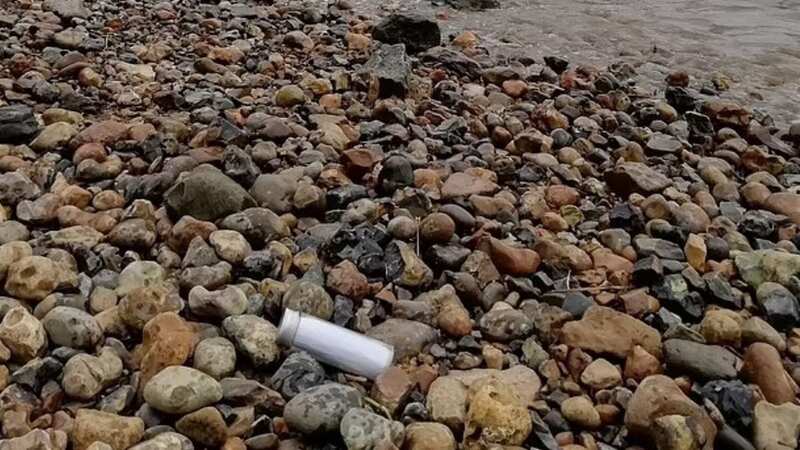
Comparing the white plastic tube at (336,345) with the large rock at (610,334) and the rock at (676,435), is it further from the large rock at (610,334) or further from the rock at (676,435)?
the rock at (676,435)

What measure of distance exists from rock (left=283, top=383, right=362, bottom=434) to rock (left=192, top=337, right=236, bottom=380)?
267 mm

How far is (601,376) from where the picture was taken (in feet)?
8.05

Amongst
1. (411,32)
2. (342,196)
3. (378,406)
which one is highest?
(411,32)

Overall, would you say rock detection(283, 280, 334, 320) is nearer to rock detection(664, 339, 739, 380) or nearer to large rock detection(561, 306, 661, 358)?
large rock detection(561, 306, 661, 358)

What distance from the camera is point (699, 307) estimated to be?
113 inches

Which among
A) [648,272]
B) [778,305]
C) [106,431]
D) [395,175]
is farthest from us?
[395,175]

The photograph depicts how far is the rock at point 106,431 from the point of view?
2029mm

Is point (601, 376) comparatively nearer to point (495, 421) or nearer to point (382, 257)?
point (495, 421)

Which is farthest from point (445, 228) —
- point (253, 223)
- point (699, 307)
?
point (699, 307)

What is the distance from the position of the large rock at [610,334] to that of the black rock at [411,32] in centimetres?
372

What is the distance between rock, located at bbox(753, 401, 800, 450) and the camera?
7.28 ft

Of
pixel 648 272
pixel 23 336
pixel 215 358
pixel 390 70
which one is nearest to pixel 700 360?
pixel 648 272

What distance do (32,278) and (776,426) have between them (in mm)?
2474

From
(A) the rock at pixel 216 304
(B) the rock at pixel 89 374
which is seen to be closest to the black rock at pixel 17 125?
(A) the rock at pixel 216 304
